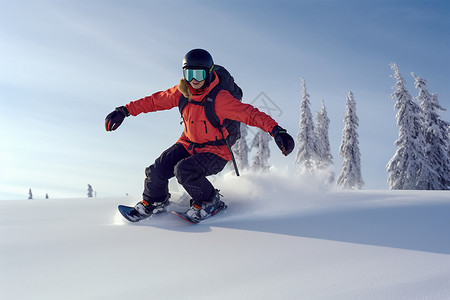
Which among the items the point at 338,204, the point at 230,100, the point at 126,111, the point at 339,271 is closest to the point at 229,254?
the point at 339,271

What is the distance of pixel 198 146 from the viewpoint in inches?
186

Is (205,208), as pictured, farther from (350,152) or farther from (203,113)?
(350,152)

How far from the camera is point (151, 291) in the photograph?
1979 mm

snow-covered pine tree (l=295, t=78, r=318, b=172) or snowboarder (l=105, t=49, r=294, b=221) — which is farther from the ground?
snow-covered pine tree (l=295, t=78, r=318, b=172)

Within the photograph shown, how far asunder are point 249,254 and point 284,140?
1.76m

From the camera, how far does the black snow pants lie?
4.33 meters

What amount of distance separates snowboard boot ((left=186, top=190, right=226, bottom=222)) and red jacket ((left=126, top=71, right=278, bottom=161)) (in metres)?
0.67

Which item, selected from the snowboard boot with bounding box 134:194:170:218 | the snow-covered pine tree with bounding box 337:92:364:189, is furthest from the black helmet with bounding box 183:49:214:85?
the snow-covered pine tree with bounding box 337:92:364:189

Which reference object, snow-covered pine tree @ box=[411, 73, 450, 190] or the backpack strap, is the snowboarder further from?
snow-covered pine tree @ box=[411, 73, 450, 190]

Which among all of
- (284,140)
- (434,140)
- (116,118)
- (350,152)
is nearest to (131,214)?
(116,118)

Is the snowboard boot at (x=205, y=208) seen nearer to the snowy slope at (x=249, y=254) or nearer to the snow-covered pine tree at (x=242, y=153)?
the snowy slope at (x=249, y=254)

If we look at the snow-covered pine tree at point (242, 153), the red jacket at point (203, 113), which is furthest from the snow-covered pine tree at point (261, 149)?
the red jacket at point (203, 113)

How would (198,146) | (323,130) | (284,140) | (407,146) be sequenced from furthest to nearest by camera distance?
(323,130) → (407,146) → (198,146) → (284,140)

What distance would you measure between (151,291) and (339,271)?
1.11 meters
